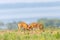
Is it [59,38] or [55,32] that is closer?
[59,38]

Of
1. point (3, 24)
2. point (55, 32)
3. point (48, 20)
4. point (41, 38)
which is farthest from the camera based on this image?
point (48, 20)

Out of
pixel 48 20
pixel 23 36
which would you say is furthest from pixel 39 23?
pixel 23 36

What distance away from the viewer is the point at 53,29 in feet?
30.8

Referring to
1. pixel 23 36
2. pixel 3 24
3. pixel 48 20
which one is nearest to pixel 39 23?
pixel 48 20

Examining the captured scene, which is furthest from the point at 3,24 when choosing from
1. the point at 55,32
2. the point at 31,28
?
the point at 55,32

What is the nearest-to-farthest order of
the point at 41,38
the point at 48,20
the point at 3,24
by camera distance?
1. the point at 41,38
2. the point at 3,24
3. the point at 48,20

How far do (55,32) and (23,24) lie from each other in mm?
2153

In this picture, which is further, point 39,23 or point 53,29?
point 39,23

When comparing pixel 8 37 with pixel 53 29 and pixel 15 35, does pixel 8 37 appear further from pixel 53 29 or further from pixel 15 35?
pixel 53 29

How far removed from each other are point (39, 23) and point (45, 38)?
10.3 ft

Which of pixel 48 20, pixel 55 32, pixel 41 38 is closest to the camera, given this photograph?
pixel 41 38

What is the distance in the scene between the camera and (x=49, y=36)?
27.0ft

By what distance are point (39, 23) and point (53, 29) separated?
5.88ft

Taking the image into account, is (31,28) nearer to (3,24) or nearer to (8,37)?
(3,24)
